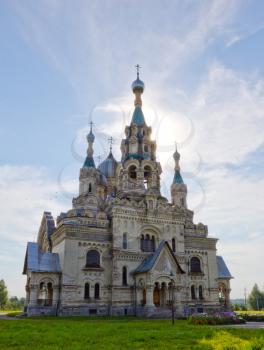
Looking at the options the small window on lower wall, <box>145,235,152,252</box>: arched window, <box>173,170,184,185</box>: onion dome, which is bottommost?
the small window on lower wall

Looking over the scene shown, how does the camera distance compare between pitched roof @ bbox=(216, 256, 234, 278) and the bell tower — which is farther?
pitched roof @ bbox=(216, 256, 234, 278)

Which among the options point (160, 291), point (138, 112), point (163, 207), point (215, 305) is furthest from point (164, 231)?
point (138, 112)

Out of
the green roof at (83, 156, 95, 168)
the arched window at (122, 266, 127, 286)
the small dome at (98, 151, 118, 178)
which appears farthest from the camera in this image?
the small dome at (98, 151, 118, 178)

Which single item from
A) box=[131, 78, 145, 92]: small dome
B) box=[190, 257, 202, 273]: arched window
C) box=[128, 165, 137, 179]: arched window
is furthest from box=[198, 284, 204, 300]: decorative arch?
box=[131, 78, 145, 92]: small dome

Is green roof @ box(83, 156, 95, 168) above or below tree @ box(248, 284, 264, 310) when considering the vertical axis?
above

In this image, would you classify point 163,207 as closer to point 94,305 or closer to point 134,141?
point 134,141

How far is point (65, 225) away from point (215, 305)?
18.9m

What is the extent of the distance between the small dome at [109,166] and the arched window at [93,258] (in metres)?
19.4

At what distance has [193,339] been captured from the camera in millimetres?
13641

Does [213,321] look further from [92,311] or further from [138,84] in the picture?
[138,84]

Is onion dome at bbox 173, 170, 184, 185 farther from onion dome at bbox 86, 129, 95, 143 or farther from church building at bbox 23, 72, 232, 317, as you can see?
onion dome at bbox 86, 129, 95, 143

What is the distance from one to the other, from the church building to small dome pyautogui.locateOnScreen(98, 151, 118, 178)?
8.83 meters

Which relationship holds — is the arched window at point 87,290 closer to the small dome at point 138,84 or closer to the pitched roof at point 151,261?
the pitched roof at point 151,261

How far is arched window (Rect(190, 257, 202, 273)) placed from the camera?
4019 cm
